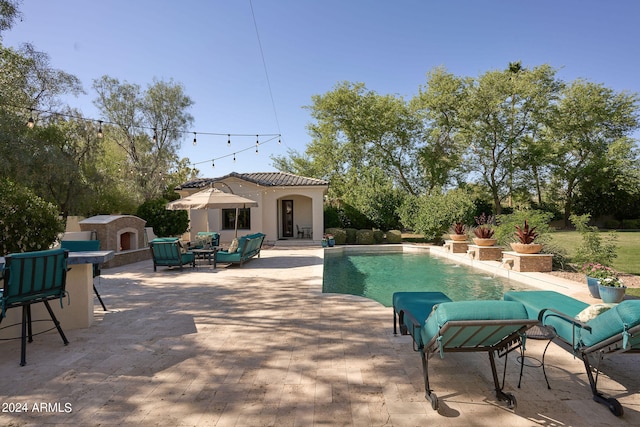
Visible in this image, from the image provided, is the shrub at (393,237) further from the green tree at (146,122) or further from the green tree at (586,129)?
the green tree at (586,129)

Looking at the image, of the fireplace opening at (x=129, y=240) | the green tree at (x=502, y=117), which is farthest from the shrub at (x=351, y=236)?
the green tree at (x=502, y=117)

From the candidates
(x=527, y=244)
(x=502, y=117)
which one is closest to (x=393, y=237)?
(x=527, y=244)

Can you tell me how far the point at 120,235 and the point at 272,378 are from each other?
11.2 metres

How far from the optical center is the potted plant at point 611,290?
559 cm

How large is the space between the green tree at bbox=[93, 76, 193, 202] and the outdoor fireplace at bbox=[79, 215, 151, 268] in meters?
14.9

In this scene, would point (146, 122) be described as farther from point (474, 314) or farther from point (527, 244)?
point (474, 314)

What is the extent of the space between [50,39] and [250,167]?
12802 millimetres

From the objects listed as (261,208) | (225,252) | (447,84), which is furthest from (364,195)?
(447,84)

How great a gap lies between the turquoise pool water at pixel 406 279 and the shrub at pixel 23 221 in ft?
24.2

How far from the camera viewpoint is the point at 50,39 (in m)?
12.3

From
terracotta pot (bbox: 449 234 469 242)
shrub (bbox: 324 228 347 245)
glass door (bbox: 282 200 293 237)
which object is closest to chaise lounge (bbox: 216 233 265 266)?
shrub (bbox: 324 228 347 245)

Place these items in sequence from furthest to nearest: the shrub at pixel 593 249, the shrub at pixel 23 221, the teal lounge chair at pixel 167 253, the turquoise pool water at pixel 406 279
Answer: the teal lounge chair at pixel 167 253 < the shrub at pixel 593 249 < the turquoise pool water at pixel 406 279 < the shrub at pixel 23 221

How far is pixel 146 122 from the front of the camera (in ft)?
93.8

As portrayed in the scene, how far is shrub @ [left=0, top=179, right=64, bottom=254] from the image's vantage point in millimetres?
8234
